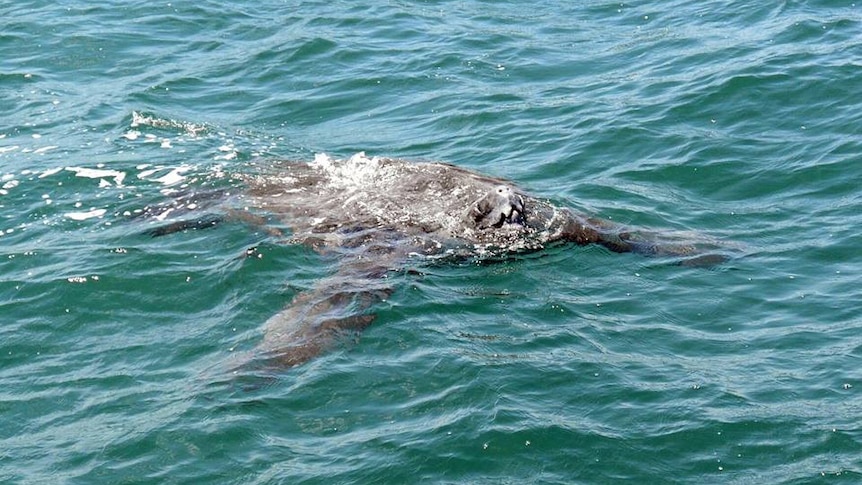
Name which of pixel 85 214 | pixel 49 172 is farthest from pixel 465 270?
pixel 49 172

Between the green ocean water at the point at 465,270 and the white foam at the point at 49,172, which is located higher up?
the white foam at the point at 49,172

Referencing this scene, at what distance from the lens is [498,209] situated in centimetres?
1026

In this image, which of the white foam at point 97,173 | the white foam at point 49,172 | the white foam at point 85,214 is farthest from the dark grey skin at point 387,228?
the white foam at point 49,172

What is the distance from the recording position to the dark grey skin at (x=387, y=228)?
9133mm

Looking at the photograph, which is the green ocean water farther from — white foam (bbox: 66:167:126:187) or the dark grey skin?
the dark grey skin

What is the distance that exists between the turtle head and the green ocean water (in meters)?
0.44

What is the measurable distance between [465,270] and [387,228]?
1.01 m

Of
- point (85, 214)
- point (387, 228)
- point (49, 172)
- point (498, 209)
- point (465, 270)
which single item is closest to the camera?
point (465, 270)

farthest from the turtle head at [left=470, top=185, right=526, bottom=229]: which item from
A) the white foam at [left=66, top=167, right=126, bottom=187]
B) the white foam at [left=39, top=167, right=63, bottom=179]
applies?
the white foam at [left=39, top=167, right=63, bottom=179]

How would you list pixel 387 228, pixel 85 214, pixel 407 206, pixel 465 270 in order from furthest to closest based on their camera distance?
pixel 85 214, pixel 407 206, pixel 387 228, pixel 465 270

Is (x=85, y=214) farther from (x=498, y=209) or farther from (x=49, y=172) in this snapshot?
(x=498, y=209)

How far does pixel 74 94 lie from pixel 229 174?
13.4 feet

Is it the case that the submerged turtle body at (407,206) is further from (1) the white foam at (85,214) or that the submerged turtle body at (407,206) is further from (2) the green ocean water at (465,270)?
(1) the white foam at (85,214)

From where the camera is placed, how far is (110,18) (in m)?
18.6
